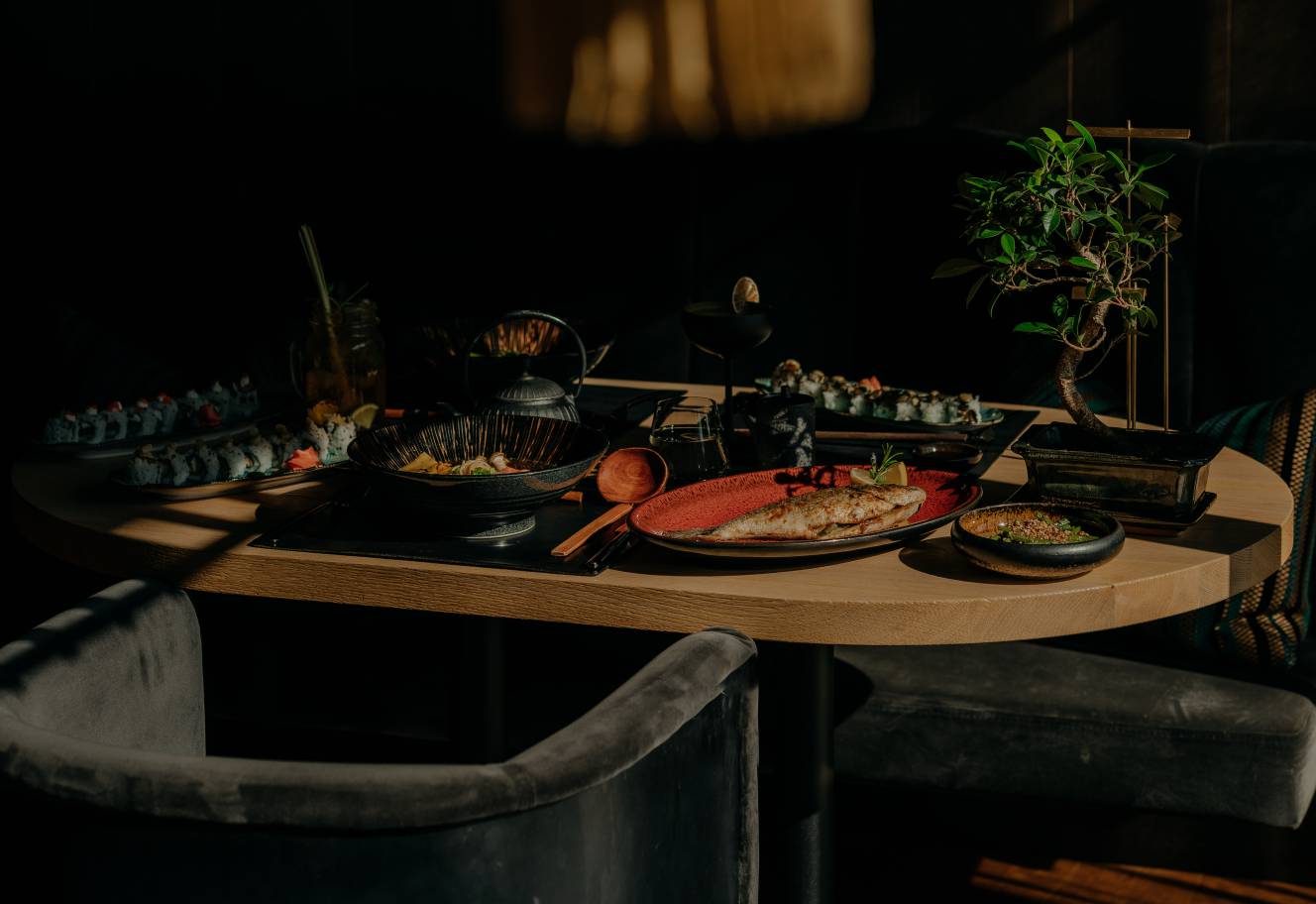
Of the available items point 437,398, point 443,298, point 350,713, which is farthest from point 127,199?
point 350,713

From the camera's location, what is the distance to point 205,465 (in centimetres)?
168

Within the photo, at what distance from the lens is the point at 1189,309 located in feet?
9.05

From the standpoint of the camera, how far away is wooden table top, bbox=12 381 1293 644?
1.26 m

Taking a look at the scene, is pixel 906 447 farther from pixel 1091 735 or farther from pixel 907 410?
pixel 1091 735

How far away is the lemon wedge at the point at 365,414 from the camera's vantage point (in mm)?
1959

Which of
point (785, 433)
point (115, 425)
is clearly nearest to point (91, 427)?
point (115, 425)

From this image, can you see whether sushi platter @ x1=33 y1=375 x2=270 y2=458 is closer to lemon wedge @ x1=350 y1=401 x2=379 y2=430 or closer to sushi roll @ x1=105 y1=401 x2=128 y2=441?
sushi roll @ x1=105 y1=401 x2=128 y2=441

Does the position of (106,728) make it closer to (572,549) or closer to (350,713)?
(572,549)

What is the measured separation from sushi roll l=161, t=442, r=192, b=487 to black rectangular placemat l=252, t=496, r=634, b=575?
0.69 ft

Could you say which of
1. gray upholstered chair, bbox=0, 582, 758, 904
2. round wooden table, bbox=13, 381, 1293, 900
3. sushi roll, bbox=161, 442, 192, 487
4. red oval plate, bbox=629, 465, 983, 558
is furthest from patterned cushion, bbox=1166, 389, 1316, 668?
sushi roll, bbox=161, 442, 192, 487

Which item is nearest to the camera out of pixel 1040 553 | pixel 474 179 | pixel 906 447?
pixel 1040 553

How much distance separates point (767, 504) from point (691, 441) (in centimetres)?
20

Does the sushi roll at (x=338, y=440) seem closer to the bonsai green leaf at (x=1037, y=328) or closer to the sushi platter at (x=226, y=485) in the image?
the sushi platter at (x=226, y=485)

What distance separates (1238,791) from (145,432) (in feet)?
5.36
